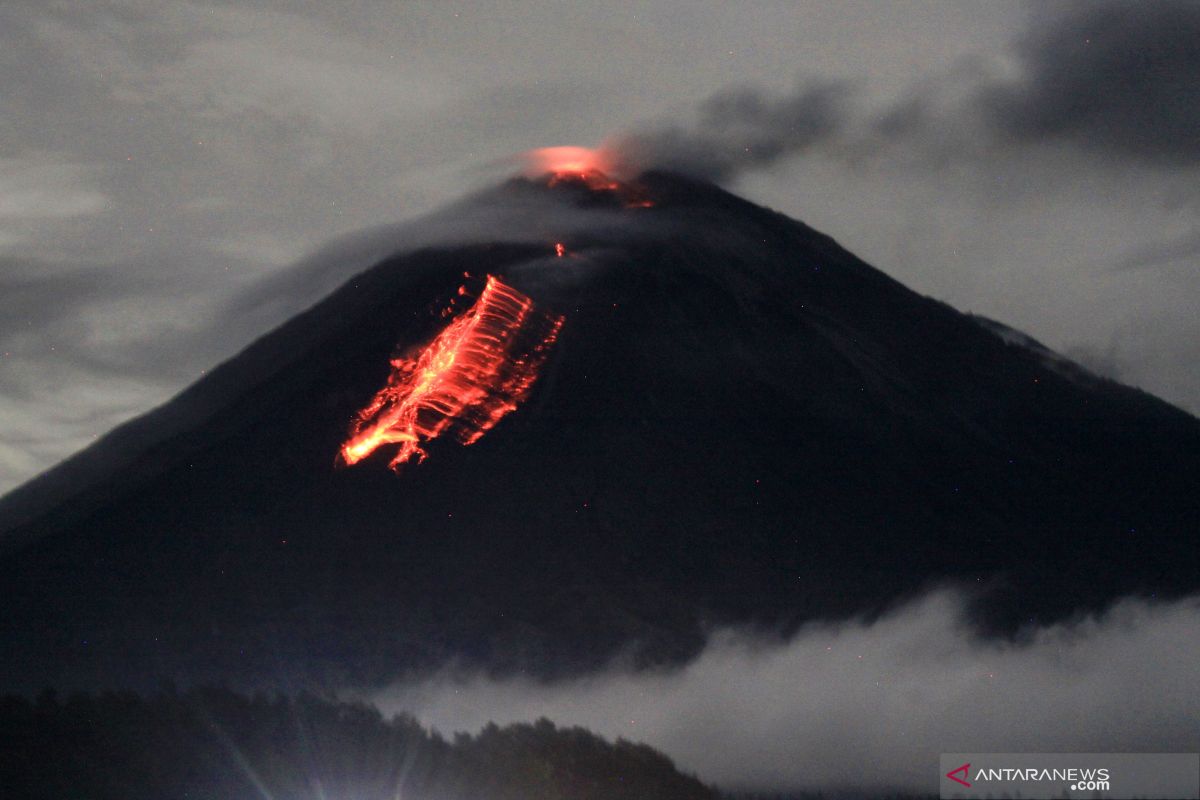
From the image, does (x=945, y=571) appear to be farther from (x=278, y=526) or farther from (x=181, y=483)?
(x=181, y=483)

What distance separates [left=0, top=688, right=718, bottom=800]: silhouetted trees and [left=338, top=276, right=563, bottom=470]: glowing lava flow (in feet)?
65.0

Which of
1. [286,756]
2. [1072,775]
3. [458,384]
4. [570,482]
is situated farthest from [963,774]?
[458,384]

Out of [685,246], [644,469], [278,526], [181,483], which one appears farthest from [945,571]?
[181,483]

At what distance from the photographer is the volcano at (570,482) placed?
82.4 meters

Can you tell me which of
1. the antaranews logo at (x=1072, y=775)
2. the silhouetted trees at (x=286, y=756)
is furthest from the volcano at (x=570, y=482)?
the antaranews logo at (x=1072, y=775)

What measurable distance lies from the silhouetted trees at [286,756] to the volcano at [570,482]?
3.31 m

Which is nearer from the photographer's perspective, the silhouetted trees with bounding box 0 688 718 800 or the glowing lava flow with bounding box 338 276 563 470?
the silhouetted trees with bounding box 0 688 718 800

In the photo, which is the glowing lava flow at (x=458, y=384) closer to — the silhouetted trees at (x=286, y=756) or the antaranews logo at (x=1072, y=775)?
the silhouetted trees at (x=286, y=756)

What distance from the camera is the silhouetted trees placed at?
67250 mm

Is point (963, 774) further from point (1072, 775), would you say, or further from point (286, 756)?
point (286, 756)

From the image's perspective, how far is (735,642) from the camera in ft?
281

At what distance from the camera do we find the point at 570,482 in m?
86.9

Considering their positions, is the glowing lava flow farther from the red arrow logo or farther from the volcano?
the red arrow logo

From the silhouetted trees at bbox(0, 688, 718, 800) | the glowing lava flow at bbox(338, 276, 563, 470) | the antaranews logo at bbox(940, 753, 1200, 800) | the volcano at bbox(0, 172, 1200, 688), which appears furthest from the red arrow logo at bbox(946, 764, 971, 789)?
the glowing lava flow at bbox(338, 276, 563, 470)
